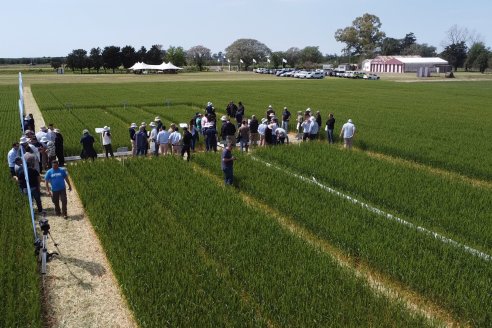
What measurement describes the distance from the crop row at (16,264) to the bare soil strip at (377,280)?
219 inches

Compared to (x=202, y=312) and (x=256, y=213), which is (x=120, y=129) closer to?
(x=256, y=213)

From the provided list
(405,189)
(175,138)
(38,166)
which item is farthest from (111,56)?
(405,189)

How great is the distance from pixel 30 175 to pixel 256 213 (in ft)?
20.5

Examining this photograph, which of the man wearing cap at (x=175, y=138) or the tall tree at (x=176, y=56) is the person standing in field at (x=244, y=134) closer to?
the man wearing cap at (x=175, y=138)

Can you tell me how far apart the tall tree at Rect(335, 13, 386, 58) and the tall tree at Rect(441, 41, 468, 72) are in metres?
27.0

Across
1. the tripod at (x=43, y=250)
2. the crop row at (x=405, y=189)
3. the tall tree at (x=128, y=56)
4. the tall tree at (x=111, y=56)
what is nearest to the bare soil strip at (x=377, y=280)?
the crop row at (x=405, y=189)

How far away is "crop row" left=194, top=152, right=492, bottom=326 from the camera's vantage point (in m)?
7.51

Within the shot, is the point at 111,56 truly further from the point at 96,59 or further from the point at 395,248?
the point at 395,248

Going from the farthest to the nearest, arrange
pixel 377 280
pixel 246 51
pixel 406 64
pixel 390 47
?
pixel 390 47 → pixel 246 51 → pixel 406 64 → pixel 377 280

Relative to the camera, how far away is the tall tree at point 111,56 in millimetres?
112938

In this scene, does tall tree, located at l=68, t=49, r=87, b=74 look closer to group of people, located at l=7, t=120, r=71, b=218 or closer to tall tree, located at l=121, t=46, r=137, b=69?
tall tree, located at l=121, t=46, r=137, b=69

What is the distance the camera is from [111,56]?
4451 inches

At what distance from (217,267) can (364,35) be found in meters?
156

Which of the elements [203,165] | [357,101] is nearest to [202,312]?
[203,165]
